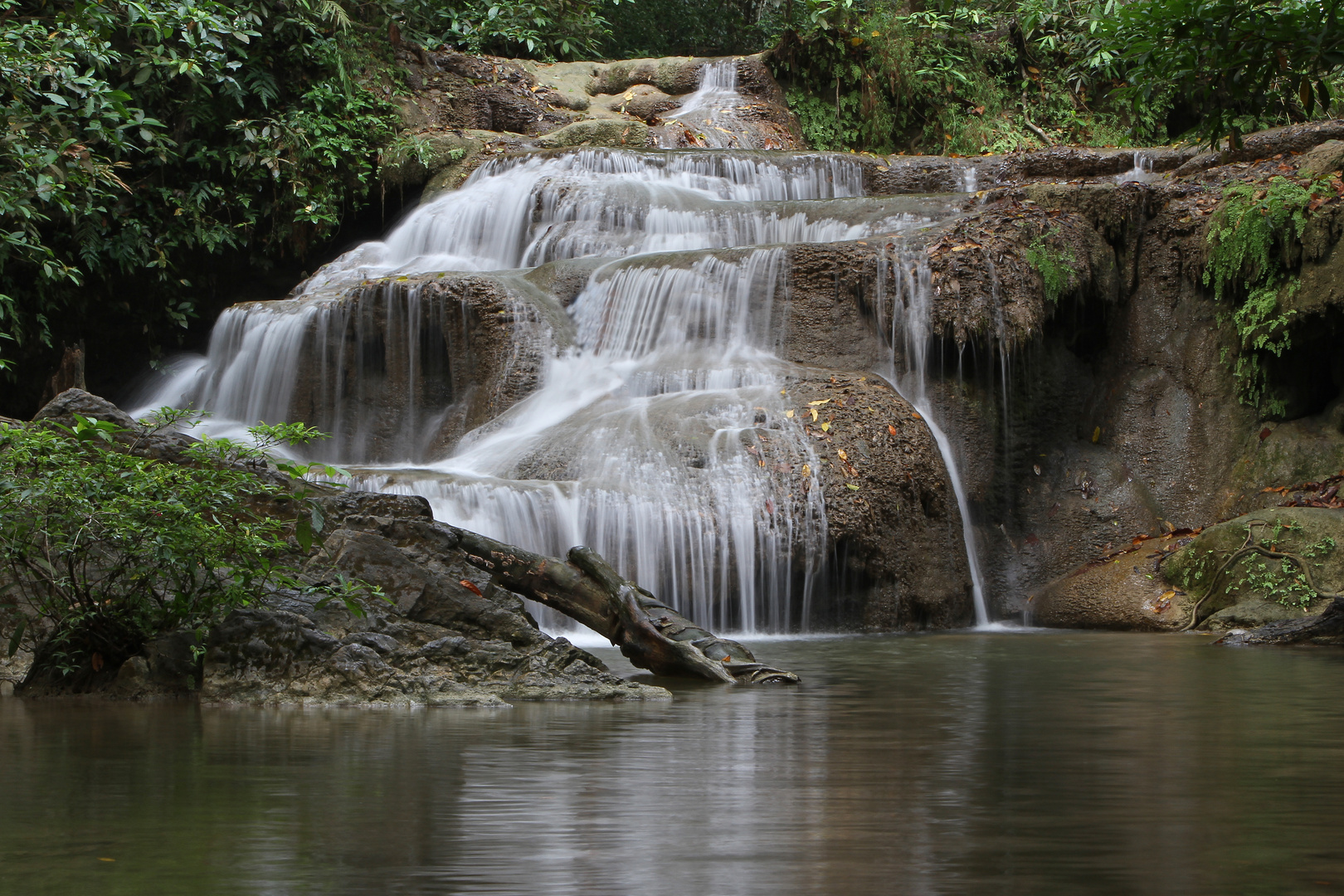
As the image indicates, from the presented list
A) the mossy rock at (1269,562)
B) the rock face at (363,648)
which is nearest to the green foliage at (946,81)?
the mossy rock at (1269,562)

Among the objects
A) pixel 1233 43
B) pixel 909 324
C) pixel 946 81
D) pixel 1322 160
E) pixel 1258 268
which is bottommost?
pixel 909 324

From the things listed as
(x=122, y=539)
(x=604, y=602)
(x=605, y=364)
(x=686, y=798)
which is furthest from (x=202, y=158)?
(x=686, y=798)

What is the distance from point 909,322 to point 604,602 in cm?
643

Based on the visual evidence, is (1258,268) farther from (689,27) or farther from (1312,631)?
(689,27)

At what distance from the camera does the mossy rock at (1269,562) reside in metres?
9.72

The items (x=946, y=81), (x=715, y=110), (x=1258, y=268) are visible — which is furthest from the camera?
(x=946, y=81)

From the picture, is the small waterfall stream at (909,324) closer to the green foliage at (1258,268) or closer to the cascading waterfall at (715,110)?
the green foliage at (1258,268)

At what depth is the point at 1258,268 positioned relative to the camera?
38.7 ft

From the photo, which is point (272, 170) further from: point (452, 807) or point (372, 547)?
point (452, 807)

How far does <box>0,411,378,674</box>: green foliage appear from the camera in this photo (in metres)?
4.74

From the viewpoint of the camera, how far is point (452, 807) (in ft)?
9.06

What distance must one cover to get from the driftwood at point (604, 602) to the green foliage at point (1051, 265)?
6.86 metres

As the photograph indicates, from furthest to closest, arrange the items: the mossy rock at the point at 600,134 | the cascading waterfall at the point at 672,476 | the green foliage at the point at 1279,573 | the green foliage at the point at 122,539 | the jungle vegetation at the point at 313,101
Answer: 1. the mossy rock at the point at 600,134
2. the green foliage at the point at 1279,573
3. the cascading waterfall at the point at 672,476
4. the jungle vegetation at the point at 313,101
5. the green foliage at the point at 122,539

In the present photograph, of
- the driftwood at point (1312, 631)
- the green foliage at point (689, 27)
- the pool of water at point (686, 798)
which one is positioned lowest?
the pool of water at point (686, 798)
